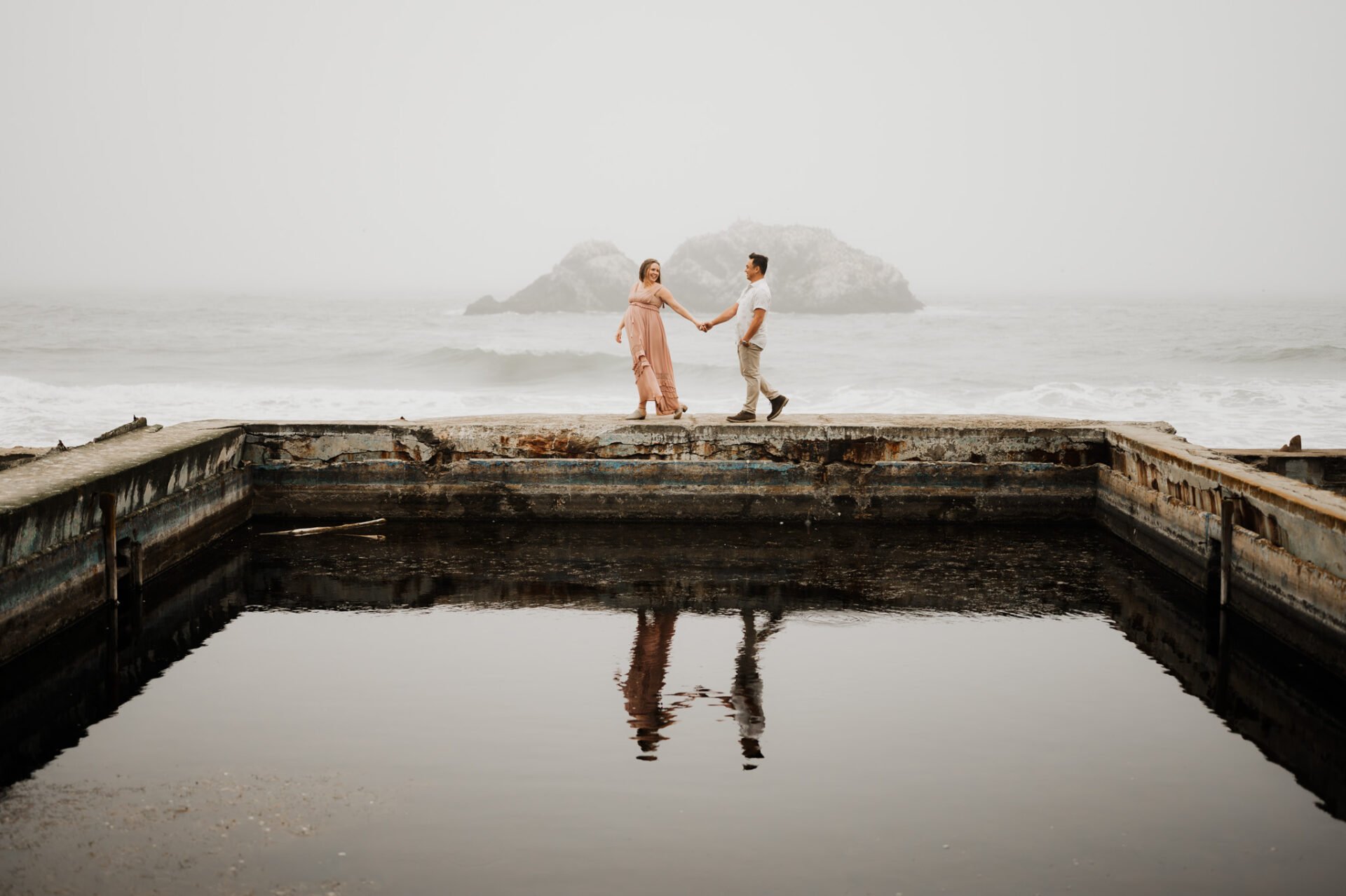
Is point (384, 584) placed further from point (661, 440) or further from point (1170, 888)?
point (1170, 888)

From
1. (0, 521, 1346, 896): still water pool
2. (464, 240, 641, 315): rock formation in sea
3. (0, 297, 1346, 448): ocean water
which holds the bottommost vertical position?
(0, 521, 1346, 896): still water pool

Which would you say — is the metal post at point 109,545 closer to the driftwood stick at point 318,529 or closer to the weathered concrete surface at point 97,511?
the weathered concrete surface at point 97,511

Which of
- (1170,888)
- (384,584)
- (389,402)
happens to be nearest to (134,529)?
(384,584)

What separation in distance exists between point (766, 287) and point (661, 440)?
1.64 meters

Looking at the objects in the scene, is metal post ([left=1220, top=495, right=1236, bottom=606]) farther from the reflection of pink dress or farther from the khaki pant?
the reflection of pink dress

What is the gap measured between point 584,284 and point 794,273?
40.7 feet

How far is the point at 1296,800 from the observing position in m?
4.36

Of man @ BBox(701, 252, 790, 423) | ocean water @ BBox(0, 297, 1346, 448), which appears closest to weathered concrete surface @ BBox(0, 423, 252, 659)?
man @ BBox(701, 252, 790, 423)

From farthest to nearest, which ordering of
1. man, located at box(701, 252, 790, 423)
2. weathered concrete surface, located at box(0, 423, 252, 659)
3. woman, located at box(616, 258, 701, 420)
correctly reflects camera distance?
woman, located at box(616, 258, 701, 420), man, located at box(701, 252, 790, 423), weathered concrete surface, located at box(0, 423, 252, 659)

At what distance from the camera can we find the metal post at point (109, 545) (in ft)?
22.3

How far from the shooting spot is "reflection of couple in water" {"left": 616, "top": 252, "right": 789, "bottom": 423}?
974 centimetres

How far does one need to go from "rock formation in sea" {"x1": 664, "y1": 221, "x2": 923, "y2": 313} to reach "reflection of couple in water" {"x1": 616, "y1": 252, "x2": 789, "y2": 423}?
5573cm

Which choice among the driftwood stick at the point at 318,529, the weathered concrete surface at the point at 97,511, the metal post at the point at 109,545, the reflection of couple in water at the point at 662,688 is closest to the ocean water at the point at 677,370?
the driftwood stick at the point at 318,529

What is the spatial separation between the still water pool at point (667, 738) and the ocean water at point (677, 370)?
4.02m
